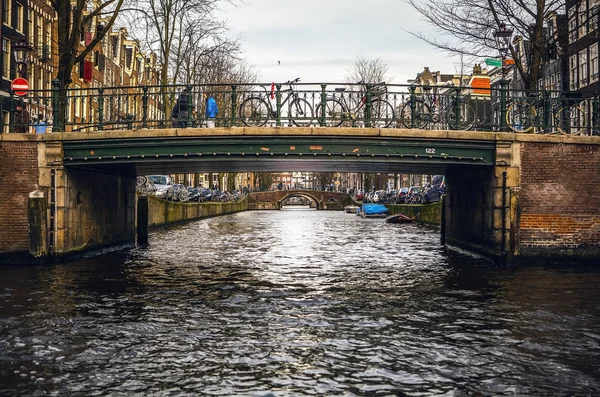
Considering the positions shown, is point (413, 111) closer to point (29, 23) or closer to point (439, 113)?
point (439, 113)

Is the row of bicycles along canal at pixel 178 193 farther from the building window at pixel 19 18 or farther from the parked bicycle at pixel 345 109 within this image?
the parked bicycle at pixel 345 109

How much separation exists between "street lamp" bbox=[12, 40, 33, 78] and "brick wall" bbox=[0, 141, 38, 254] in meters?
17.3

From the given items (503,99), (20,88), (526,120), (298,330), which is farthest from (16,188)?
(526,120)

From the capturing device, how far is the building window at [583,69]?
3712cm

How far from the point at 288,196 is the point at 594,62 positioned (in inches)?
2326

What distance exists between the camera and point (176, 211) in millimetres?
39938

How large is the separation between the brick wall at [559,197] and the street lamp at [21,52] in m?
25.6

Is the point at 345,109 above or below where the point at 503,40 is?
below

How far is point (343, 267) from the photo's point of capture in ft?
58.7

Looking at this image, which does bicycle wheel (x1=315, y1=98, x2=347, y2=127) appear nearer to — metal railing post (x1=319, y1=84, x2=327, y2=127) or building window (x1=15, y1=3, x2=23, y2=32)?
metal railing post (x1=319, y1=84, x2=327, y2=127)

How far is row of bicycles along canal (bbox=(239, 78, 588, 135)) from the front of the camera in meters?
16.9

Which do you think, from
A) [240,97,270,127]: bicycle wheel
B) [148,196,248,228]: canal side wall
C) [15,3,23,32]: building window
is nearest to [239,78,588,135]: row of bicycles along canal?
[240,97,270,127]: bicycle wheel

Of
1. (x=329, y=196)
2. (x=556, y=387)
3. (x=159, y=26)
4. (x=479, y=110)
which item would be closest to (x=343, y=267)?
(x=479, y=110)

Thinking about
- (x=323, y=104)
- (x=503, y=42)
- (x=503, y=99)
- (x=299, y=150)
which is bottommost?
(x=299, y=150)
